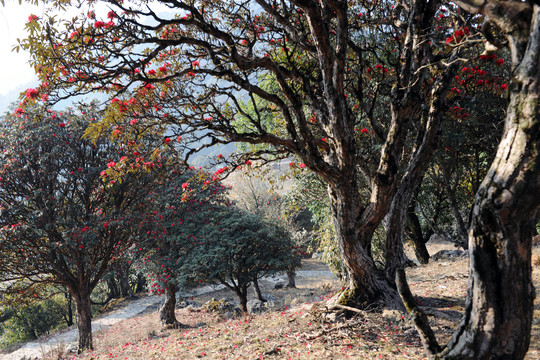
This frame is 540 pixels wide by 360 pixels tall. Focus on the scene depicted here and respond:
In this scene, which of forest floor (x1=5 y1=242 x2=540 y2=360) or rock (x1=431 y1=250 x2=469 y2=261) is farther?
rock (x1=431 y1=250 x2=469 y2=261)

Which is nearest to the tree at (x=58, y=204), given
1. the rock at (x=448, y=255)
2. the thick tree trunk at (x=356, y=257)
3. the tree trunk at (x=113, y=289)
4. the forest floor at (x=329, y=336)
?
the forest floor at (x=329, y=336)

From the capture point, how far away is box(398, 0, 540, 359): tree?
1871mm

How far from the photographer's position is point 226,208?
13.5 metres

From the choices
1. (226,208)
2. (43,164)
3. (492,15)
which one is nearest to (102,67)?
(492,15)

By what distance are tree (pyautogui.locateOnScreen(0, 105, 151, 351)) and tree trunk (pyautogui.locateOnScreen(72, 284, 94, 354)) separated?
0.03 metres

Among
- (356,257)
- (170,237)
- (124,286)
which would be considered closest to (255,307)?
(170,237)

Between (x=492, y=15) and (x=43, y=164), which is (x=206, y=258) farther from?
(x=492, y=15)

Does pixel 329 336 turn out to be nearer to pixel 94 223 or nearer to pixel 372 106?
pixel 372 106

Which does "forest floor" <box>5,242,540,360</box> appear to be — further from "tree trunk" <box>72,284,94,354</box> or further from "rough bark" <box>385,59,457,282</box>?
"tree trunk" <box>72,284,94,354</box>

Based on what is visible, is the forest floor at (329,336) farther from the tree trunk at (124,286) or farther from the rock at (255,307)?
the tree trunk at (124,286)

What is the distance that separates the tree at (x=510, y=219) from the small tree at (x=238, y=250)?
10.1 m

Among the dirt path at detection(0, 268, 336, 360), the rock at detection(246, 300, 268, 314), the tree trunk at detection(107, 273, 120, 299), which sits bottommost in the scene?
the dirt path at detection(0, 268, 336, 360)

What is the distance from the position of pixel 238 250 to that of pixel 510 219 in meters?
10.8

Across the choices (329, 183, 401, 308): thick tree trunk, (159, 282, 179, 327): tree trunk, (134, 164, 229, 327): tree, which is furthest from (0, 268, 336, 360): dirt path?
(329, 183, 401, 308): thick tree trunk
